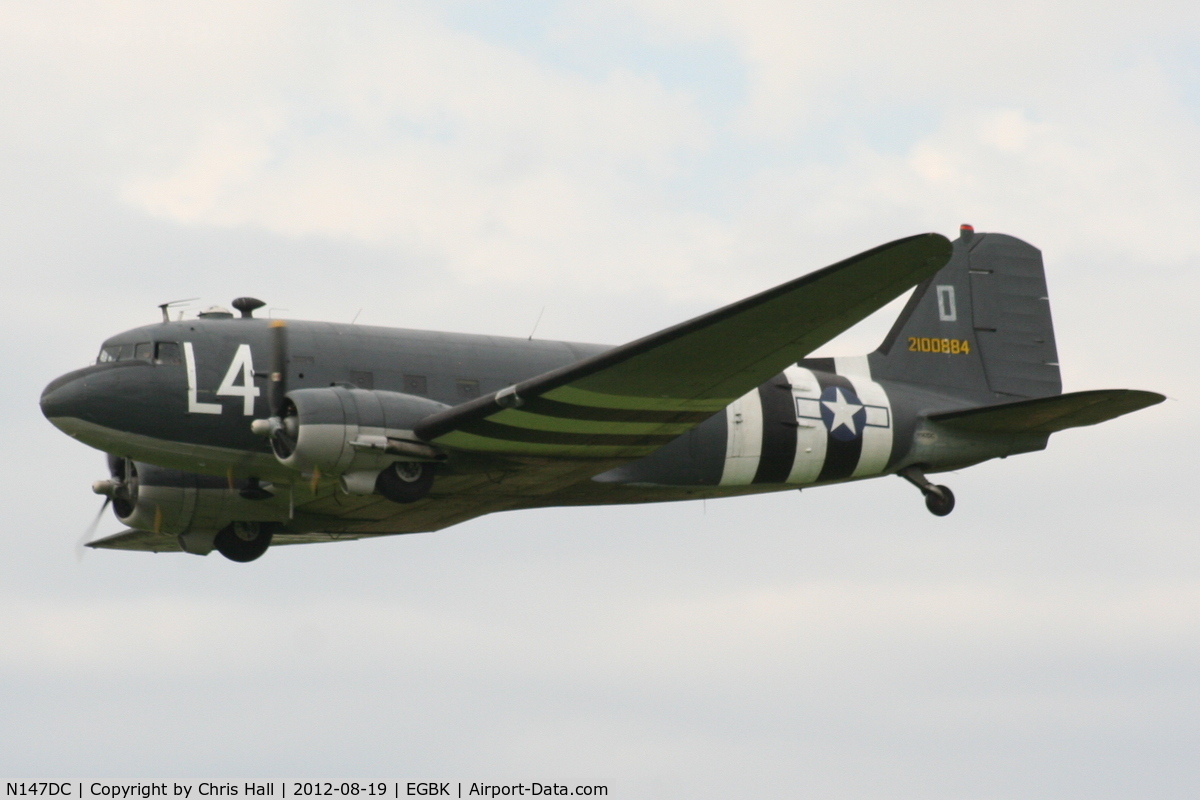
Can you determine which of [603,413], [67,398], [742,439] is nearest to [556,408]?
[603,413]

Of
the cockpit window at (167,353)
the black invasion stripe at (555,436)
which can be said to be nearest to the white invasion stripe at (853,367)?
the black invasion stripe at (555,436)

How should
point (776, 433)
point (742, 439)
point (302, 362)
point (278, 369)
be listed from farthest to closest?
point (776, 433) → point (742, 439) → point (302, 362) → point (278, 369)

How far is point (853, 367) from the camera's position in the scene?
23.5 metres

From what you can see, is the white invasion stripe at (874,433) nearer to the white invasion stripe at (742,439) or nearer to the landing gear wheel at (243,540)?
the white invasion stripe at (742,439)

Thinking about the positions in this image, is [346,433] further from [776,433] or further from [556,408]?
[776,433]

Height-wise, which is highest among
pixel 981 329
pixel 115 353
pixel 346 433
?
pixel 981 329

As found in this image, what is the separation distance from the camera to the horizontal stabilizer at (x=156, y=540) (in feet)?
77.5

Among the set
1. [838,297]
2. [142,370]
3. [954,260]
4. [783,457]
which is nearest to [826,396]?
[783,457]

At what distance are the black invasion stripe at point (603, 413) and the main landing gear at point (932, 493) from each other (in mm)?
4701

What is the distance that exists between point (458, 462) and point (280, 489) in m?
3.23

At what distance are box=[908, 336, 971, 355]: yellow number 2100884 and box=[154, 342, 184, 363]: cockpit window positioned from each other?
10.3 meters

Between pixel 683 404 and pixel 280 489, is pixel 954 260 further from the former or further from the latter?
pixel 280 489

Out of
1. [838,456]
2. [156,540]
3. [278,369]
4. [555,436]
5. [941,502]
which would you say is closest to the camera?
[555,436]

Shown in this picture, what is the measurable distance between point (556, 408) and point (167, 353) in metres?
4.69
